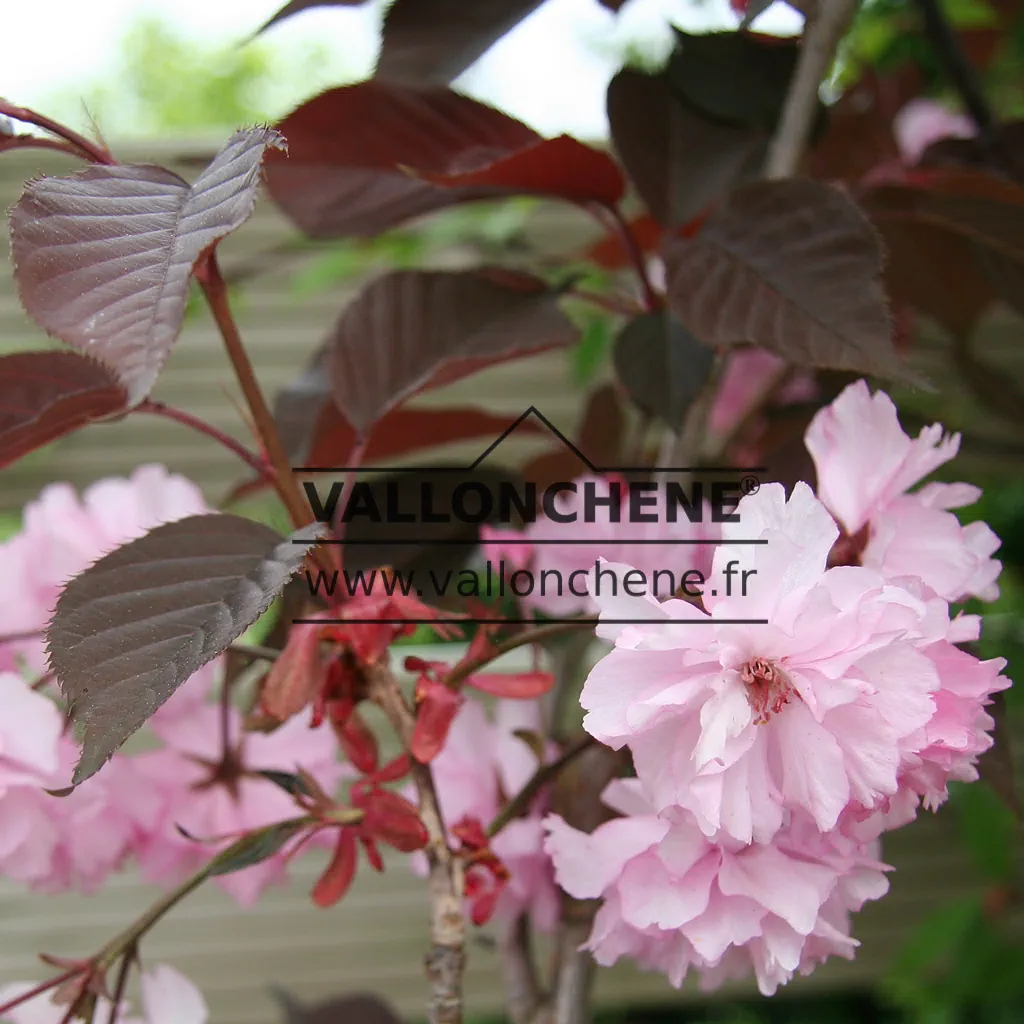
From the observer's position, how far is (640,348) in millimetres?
424

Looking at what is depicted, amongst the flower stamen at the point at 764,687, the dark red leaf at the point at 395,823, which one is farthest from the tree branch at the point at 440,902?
the flower stamen at the point at 764,687

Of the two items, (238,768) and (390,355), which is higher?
(390,355)

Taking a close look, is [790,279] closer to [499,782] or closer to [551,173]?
[551,173]

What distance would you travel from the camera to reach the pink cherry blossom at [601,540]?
0.36m

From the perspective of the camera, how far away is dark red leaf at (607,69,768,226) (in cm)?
47

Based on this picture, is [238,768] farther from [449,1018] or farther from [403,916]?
[403,916]

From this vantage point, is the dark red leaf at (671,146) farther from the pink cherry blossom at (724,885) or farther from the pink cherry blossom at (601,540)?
the pink cherry blossom at (724,885)

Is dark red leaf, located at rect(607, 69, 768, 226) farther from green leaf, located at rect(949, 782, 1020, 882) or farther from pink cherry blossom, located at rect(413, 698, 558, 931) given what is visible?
green leaf, located at rect(949, 782, 1020, 882)

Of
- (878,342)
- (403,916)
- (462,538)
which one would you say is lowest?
(403,916)

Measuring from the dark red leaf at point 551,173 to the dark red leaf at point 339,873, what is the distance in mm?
228

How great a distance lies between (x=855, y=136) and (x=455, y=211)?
0.52 metres

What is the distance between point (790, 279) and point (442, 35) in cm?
20

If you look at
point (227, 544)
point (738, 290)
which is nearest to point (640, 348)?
point (738, 290)

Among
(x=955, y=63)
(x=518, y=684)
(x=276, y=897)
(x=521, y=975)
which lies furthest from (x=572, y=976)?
(x=276, y=897)
